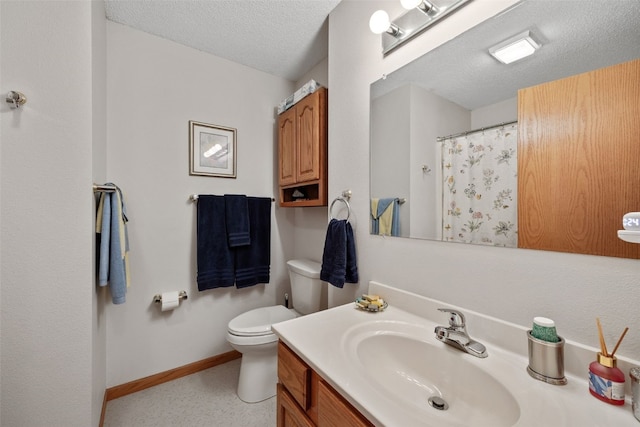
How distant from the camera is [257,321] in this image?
1709mm

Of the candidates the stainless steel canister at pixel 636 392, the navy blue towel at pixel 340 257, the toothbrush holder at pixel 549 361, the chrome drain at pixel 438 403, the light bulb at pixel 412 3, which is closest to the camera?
the stainless steel canister at pixel 636 392

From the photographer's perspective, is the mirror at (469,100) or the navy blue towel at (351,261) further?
the navy blue towel at (351,261)

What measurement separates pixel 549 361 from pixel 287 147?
5.95ft

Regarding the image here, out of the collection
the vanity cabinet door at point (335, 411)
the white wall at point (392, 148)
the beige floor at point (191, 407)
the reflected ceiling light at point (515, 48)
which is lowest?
the beige floor at point (191, 407)

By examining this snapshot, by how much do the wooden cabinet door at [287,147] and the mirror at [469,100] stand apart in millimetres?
796

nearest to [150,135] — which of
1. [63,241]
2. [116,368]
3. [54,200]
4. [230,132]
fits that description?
[230,132]

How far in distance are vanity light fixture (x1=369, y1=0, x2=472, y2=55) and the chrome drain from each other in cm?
131

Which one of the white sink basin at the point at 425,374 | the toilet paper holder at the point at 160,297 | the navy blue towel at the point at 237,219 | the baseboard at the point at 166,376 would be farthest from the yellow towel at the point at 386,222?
the baseboard at the point at 166,376

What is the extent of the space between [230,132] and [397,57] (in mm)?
1374

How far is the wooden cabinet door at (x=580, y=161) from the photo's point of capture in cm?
58

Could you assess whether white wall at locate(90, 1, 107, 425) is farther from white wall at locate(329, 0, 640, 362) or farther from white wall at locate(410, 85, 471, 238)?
white wall at locate(410, 85, 471, 238)

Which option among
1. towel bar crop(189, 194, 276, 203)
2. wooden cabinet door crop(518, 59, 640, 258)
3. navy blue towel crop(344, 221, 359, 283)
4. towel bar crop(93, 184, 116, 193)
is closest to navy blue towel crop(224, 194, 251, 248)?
towel bar crop(189, 194, 276, 203)

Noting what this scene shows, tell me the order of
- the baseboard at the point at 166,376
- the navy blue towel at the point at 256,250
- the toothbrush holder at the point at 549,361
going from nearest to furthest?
the toothbrush holder at the point at 549,361, the baseboard at the point at 166,376, the navy blue towel at the point at 256,250

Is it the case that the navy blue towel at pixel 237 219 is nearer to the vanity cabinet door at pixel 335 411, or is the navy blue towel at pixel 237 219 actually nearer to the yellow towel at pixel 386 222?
the yellow towel at pixel 386 222
